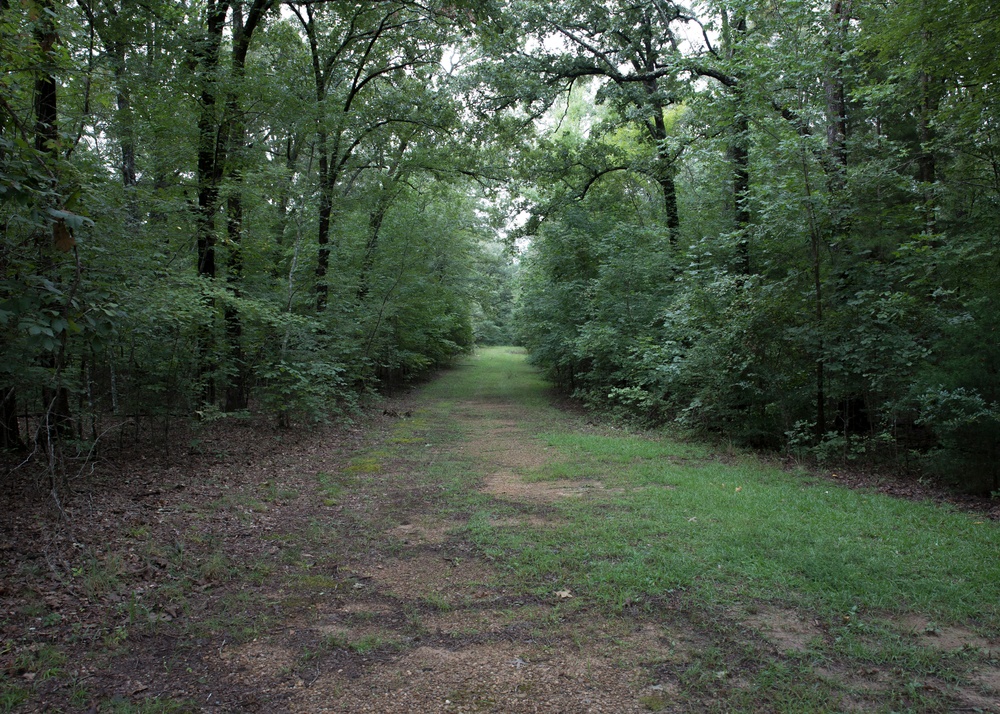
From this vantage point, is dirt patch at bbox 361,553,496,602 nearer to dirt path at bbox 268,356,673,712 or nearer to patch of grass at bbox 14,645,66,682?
dirt path at bbox 268,356,673,712

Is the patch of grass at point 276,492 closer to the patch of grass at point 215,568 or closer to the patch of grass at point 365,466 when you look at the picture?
the patch of grass at point 365,466

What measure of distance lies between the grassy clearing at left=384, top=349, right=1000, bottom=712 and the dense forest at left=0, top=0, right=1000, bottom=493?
2.00 meters

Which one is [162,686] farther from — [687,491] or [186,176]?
[186,176]

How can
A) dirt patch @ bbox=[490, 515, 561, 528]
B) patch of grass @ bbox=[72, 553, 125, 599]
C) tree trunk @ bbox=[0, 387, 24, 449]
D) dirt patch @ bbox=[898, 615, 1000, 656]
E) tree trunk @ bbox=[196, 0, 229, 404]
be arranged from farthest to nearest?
tree trunk @ bbox=[196, 0, 229, 404]
dirt patch @ bbox=[490, 515, 561, 528]
tree trunk @ bbox=[0, 387, 24, 449]
patch of grass @ bbox=[72, 553, 125, 599]
dirt patch @ bbox=[898, 615, 1000, 656]

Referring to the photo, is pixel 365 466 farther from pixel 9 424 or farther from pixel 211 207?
pixel 211 207

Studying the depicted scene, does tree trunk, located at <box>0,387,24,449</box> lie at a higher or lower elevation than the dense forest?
lower

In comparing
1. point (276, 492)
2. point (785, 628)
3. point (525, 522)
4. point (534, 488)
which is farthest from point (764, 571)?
point (276, 492)

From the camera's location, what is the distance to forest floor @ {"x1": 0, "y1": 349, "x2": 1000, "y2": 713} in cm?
300

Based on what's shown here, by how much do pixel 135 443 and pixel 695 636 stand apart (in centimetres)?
759

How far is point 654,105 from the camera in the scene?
46.0 feet

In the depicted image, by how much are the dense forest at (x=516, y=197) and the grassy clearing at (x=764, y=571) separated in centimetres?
200

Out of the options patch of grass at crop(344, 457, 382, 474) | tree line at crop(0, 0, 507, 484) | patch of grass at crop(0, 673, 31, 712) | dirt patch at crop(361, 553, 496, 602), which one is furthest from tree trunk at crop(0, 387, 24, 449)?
dirt patch at crop(361, 553, 496, 602)

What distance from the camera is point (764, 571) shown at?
4.42 meters

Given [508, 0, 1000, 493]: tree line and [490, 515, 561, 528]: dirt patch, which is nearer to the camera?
[490, 515, 561, 528]: dirt patch
